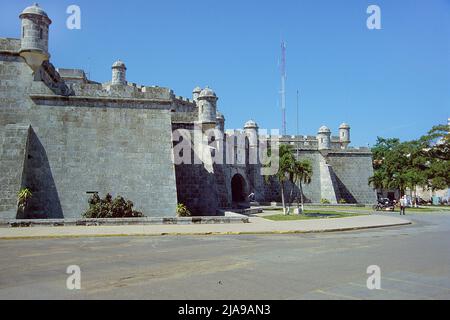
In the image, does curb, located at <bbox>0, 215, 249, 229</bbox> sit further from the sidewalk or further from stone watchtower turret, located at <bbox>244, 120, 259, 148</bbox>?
stone watchtower turret, located at <bbox>244, 120, 259, 148</bbox>

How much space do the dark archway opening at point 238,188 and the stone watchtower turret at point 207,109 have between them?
15.3 meters

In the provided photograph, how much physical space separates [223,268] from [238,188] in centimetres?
3115

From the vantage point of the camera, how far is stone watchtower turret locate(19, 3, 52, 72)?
17.0 metres

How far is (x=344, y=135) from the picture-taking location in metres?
46.2

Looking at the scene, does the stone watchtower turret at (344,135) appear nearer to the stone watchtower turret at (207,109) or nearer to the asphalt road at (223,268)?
the stone watchtower turret at (207,109)

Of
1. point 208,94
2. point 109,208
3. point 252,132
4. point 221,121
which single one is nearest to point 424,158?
point 252,132

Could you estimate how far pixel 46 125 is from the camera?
18.5 meters

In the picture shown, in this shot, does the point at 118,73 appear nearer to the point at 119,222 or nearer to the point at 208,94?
the point at 208,94

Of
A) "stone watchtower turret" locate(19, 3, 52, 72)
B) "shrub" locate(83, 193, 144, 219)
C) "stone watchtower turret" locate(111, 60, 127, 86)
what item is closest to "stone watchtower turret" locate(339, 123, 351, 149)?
"stone watchtower turret" locate(111, 60, 127, 86)

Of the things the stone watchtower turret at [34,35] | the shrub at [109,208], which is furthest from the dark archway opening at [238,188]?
the stone watchtower turret at [34,35]
